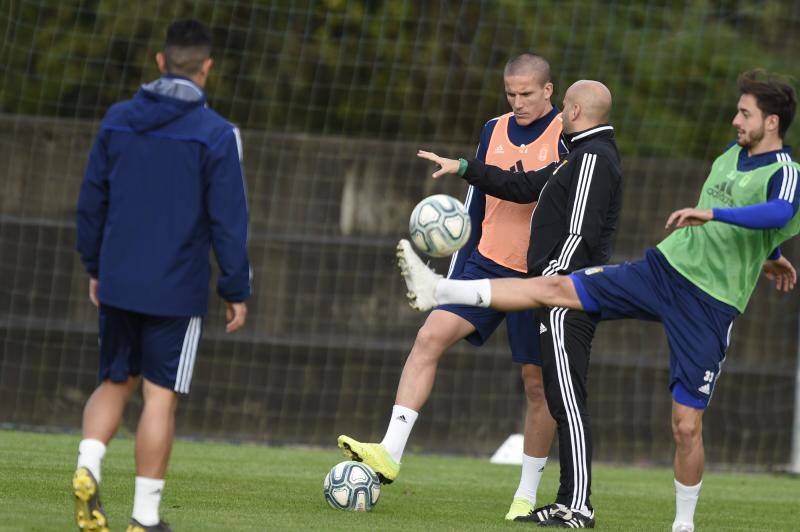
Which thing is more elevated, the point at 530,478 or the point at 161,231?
the point at 161,231

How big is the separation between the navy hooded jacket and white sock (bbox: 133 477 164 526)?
66cm

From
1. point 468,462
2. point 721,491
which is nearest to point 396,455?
point 721,491

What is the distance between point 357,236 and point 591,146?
6.32 meters

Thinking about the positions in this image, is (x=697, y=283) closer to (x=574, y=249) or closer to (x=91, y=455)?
(x=574, y=249)

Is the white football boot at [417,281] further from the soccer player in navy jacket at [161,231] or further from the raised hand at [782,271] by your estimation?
the raised hand at [782,271]

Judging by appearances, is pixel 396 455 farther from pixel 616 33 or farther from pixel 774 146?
pixel 616 33

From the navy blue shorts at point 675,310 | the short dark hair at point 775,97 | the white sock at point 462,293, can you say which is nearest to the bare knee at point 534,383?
the navy blue shorts at point 675,310

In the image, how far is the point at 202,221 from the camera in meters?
5.62

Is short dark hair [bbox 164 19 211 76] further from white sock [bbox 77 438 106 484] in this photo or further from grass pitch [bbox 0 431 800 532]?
grass pitch [bbox 0 431 800 532]

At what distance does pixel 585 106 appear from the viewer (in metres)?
7.08

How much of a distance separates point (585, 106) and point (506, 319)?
1267 mm

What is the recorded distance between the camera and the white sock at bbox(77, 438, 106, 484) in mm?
5539

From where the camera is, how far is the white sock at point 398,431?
24.2 ft

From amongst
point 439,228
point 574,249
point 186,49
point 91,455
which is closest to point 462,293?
point 439,228
